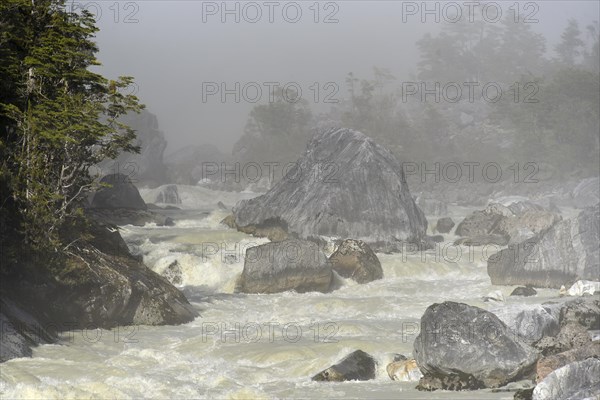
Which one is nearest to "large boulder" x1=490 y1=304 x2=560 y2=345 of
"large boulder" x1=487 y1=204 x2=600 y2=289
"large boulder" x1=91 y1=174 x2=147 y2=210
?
"large boulder" x1=487 y1=204 x2=600 y2=289

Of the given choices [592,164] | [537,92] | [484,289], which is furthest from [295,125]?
[484,289]

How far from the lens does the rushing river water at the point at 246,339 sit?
18500mm

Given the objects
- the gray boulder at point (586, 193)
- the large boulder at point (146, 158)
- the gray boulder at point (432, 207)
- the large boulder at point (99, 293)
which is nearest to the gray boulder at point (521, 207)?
the gray boulder at point (432, 207)

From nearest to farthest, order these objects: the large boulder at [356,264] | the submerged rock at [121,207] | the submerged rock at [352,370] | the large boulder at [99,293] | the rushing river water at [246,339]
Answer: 1. the rushing river water at [246,339]
2. the submerged rock at [352,370]
3. the large boulder at [99,293]
4. the large boulder at [356,264]
5. the submerged rock at [121,207]

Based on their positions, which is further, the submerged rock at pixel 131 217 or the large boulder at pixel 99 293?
Result: the submerged rock at pixel 131 217

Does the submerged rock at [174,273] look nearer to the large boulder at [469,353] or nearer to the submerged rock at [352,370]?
Answer: the submerged rock at [352,370]

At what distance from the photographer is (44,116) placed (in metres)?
23.4

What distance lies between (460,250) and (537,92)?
4511cm

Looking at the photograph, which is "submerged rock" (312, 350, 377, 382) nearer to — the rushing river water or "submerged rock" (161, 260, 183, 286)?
the rushing river water

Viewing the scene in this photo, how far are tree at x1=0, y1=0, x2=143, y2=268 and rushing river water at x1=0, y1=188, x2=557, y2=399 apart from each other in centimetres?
335

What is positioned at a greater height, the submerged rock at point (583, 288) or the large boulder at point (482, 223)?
the large boulder at point (482, 223)

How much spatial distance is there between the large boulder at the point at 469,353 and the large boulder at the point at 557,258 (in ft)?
43.2

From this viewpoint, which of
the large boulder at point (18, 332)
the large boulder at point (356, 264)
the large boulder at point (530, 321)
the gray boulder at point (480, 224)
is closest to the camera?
the large boulder at point (18, 332)

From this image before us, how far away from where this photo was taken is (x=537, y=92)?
8056 centimetres
